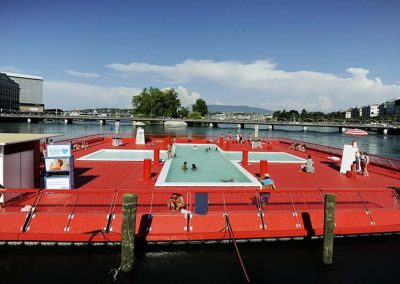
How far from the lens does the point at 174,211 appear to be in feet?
43.9

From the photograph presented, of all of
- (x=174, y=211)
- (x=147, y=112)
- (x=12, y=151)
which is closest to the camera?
(x=174, y=211)

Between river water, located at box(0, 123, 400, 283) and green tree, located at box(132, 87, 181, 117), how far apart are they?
170664mm

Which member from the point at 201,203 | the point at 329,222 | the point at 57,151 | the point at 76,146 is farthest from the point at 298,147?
the point at 57,151

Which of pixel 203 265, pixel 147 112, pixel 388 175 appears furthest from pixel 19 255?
pixel 147 112

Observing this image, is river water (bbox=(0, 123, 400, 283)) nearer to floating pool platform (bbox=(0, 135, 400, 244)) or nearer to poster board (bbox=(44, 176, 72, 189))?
floating pool platform (bbox=(0, 135, 400, 244))

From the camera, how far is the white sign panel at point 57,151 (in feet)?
51.9

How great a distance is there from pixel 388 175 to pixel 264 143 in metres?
23.6

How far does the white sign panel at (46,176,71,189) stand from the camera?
15734 mm

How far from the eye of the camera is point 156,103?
181750 mm

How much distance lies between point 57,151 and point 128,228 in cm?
692

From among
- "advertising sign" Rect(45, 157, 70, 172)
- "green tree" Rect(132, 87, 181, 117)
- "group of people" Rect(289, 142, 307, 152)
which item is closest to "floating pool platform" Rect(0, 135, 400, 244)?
"advertising sign" Rect(45, 157, 70, 172)

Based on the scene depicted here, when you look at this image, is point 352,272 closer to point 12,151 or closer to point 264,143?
point 12,151

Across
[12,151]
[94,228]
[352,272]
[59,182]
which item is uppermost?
[12,151]

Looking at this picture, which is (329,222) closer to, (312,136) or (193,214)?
(193,214)
